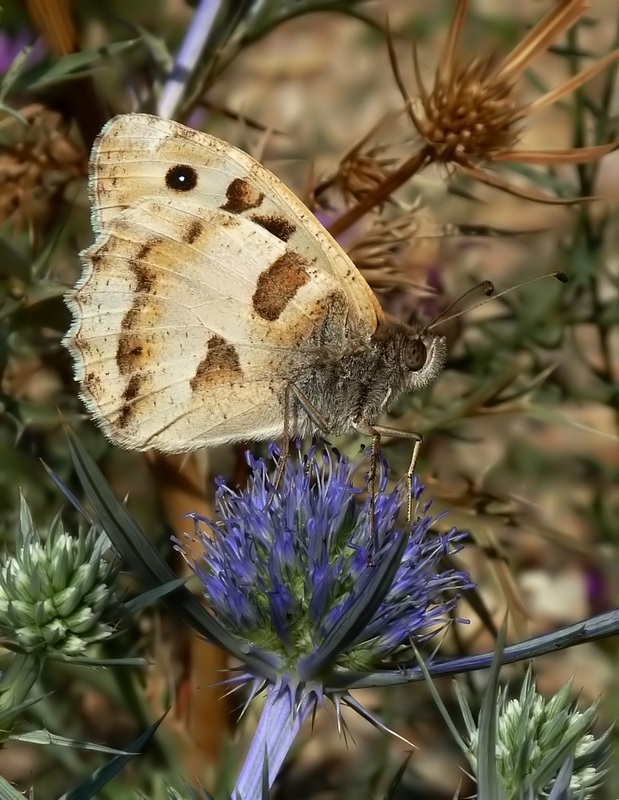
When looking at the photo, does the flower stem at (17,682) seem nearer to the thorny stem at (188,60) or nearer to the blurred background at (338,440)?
the blurred background at (338,440)

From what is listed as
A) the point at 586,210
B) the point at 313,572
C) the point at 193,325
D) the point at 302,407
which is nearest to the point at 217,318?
the point at 193,325

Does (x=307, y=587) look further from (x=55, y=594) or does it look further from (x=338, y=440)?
(x=338, y=440)

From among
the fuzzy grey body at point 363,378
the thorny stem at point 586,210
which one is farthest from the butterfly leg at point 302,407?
the thorny stem at point 586,210

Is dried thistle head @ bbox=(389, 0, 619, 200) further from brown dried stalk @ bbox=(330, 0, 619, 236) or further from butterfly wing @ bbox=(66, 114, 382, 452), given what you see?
butterfly wing @ bbox=(66, 114, 382, 452)

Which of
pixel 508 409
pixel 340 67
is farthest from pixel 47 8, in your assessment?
pixel 340 67

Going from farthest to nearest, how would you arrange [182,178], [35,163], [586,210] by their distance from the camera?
[586,210], [35,163], [182,178]

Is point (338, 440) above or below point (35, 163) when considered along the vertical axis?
below
